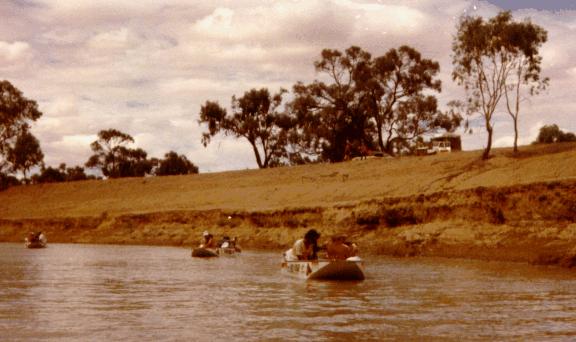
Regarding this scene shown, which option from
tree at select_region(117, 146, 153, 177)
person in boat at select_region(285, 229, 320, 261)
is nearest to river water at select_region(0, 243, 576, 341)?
person in boat at select_region(285, 229, 320, 261)

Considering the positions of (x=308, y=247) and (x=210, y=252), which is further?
(x=210, y=252)

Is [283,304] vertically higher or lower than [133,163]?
lower

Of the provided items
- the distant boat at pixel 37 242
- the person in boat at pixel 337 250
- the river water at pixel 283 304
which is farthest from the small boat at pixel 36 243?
the person in boat at pixel 337 250

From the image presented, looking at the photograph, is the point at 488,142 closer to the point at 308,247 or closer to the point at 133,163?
the point at 308,247

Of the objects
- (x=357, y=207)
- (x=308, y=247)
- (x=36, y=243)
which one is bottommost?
(x=36, y=243)

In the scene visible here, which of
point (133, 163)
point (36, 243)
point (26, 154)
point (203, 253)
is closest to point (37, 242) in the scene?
point (36, 243)

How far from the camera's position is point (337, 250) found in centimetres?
2514

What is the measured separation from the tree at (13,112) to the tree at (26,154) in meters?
4.06

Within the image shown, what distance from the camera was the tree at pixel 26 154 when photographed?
86912 mm

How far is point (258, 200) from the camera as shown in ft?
186

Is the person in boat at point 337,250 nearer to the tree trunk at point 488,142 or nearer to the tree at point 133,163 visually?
the tree trunk at point 488,142

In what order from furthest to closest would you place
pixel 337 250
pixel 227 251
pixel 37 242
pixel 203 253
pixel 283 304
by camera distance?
pixel 37 242 → pixel 227 251 → pixel 203 253 → pixel 337 250 → pixel 283 304

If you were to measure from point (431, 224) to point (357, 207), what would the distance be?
5477 millimetres

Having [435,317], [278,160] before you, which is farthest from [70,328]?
[278,160]
